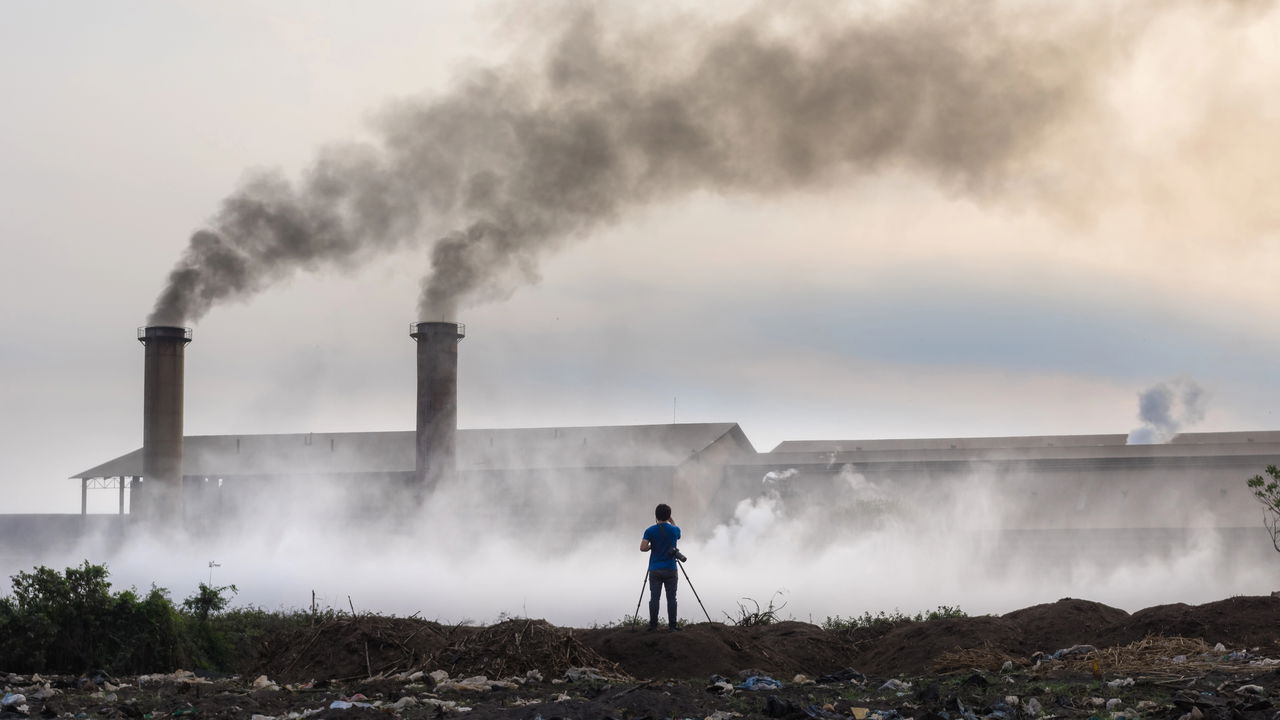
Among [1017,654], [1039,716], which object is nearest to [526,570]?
[1017,654]

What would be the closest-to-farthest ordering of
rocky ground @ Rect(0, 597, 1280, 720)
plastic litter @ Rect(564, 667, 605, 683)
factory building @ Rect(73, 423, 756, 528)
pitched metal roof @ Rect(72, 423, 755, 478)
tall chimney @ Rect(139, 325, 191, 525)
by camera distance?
rocky ground @ Rect(0, 597, 1280, 720) → plastic litter @ Rect(564, 667, 605, 683) → tall chimney @ Rect(139, 325, 191, 525) → factory building @ Rect(73, 423, 756, 528) → pitched metal roof @ Rect(72, 423, 755, 478)

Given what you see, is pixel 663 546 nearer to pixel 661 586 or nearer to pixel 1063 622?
pixel 661 586

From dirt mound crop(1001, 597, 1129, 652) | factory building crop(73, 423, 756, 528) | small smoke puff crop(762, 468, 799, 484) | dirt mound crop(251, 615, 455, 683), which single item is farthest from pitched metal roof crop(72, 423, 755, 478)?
dirt mound crop(251, 615, 455, 683)

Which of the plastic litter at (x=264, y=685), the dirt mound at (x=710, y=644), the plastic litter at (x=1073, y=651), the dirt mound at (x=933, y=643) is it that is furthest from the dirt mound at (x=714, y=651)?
the plastic litter at (x=264, y=685)

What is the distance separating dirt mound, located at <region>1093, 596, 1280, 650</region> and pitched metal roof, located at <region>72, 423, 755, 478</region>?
3882 cm

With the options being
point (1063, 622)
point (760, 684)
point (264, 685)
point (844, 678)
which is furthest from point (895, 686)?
point (264, 685)

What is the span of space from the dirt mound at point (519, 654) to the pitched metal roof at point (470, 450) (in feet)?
129

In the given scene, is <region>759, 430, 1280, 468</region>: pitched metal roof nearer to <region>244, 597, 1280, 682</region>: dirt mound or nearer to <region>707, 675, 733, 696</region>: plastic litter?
<region>244, 597, 1280, 682</region>: dirt mound

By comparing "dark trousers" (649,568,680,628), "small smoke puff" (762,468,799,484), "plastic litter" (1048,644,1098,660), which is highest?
"small smoke puff" (762,468,799,484)

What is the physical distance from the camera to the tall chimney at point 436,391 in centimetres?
4988

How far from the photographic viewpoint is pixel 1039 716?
37.8ft

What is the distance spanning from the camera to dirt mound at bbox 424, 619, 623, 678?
1524cm

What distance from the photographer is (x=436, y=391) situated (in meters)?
50.2

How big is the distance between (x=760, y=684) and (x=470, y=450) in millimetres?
45934
